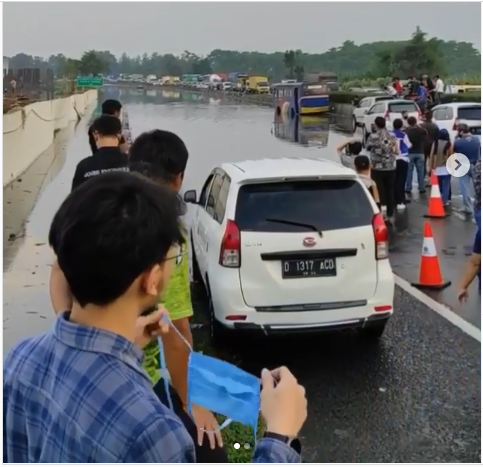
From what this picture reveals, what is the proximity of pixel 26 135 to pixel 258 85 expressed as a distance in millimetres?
56158

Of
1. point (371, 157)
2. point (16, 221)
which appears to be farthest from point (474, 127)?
point (16, 221)

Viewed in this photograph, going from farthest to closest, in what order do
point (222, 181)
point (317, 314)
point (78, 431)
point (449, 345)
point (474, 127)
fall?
point (474, 127) < point (222, 181) < point (449, 345) < point (317, 314) < point (78, 431)

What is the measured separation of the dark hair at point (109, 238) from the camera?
5.12 ft

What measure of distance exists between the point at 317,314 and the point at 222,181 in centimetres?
165

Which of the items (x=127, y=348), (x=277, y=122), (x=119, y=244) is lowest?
(x=277, y=122)

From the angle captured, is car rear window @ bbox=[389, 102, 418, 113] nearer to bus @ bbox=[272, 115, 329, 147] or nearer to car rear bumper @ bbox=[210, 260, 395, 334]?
bus @ bbox=[272, 115, 329, 147]

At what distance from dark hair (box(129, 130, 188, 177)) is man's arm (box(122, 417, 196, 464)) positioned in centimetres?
218

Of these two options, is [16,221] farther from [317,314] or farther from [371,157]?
[317,314]

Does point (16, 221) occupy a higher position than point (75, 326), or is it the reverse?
point (75, 326)

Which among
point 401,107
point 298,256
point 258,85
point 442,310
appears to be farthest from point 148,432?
point 258,85

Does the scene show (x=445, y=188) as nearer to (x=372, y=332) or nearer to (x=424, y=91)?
(x=372, y=332)

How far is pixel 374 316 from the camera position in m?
5.91

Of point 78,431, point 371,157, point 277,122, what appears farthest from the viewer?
point 277,122

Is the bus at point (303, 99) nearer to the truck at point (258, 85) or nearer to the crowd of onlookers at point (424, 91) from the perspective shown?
the crowd of onlookers at point (424, 91)
